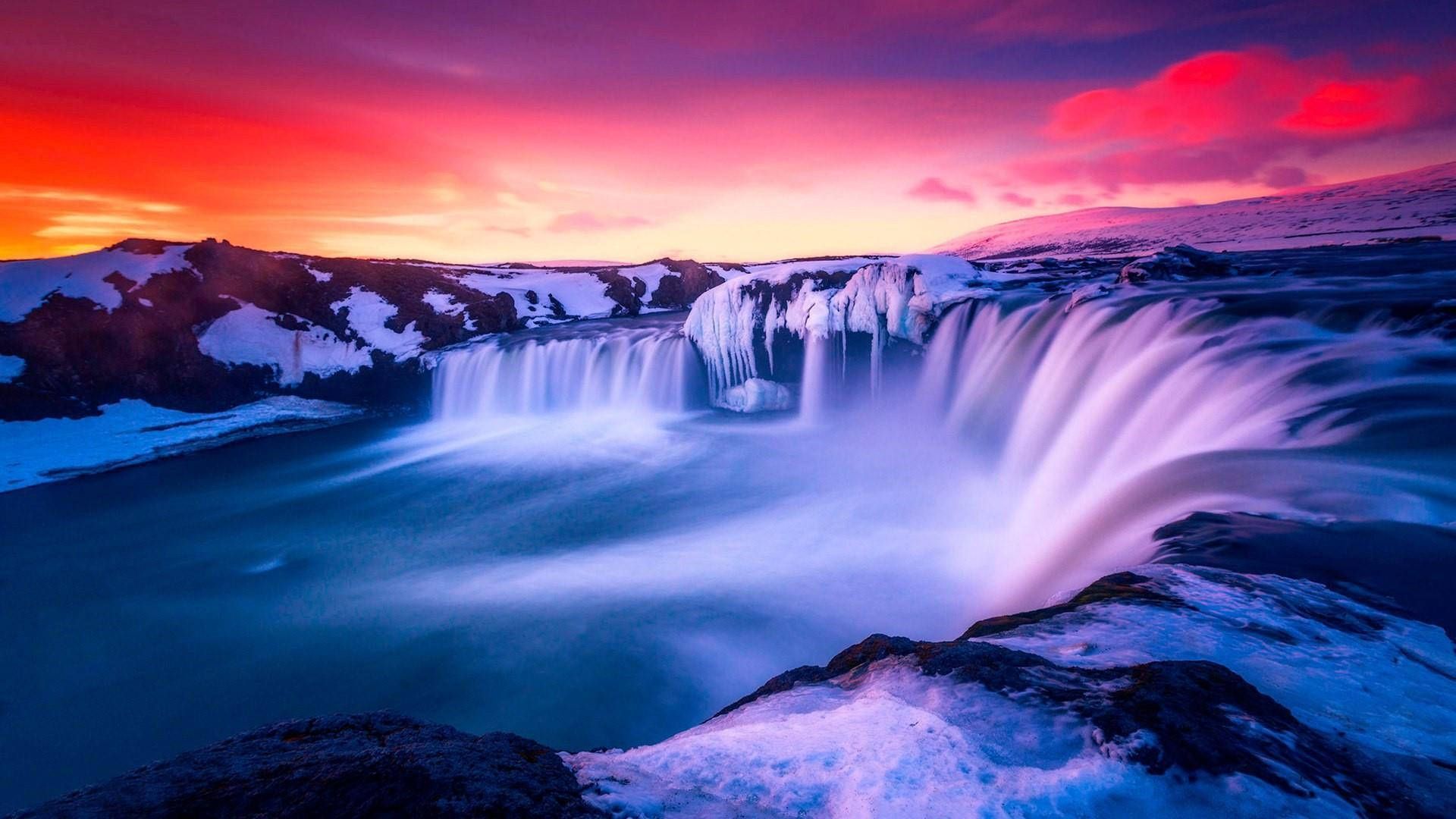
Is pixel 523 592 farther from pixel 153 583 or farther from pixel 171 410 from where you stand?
pixel 171 410

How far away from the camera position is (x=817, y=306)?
16.2 meters

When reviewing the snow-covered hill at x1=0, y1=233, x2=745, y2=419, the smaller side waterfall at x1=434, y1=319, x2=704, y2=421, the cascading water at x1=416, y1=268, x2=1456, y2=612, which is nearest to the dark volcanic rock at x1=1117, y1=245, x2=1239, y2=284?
the cascading water at x1=416, y1=268, x2=1456, y2=612

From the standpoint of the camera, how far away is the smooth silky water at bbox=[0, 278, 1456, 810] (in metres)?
5.98

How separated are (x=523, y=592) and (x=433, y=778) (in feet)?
26.6

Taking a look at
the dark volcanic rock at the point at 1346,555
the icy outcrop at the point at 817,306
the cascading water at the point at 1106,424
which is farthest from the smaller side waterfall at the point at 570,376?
the dark volcanic rock at the point at 1346,555

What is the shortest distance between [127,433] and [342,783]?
1041 inches

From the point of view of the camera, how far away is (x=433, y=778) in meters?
1.56

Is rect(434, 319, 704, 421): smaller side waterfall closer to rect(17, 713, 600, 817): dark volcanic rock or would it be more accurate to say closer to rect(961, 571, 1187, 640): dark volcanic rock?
rect(961, 571, 1187, 640): dark volcanic rock

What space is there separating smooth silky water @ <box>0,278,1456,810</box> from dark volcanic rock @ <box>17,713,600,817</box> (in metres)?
4.66

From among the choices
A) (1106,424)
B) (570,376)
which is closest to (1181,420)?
(1106,424)

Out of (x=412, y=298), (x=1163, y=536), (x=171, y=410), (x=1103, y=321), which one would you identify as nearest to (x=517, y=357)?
(x=412, y=298)

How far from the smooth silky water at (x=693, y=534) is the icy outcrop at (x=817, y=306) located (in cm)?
90

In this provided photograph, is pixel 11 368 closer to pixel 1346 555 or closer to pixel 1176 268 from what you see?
pixel 1346 555

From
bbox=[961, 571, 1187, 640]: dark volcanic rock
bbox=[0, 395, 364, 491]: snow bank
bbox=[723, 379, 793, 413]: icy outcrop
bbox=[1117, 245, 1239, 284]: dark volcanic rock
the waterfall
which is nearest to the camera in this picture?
bbox=[961, 571, 1187, 640]: dark volcanic rock
